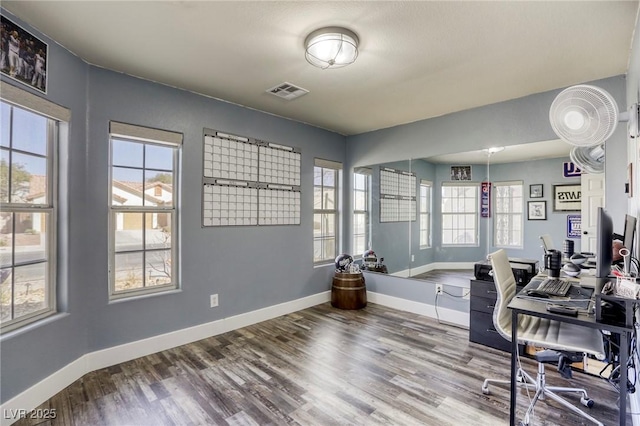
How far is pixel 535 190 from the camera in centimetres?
314

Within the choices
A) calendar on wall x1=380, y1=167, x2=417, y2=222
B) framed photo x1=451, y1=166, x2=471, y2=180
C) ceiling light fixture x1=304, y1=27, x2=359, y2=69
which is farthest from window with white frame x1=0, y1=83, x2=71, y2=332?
framed photo x1=451, y1=166, x2=471, y2=180

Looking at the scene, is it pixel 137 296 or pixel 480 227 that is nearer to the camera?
pixel 137 296

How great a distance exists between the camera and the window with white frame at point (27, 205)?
192 centimetres

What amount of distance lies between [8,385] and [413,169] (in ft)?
13.8

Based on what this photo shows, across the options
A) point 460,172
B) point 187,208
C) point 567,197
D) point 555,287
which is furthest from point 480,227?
point 187,208

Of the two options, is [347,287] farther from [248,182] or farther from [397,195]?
[248,182]

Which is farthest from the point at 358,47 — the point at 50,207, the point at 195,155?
the point at 50,207

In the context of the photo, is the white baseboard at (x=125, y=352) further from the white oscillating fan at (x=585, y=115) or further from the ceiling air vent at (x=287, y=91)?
the white oscillating fan at (x=585, y=115)

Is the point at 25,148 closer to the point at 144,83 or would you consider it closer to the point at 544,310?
the point at 144,83

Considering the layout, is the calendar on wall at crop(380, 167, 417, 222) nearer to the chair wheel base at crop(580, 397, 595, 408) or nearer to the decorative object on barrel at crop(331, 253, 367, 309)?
the decorative object on barrel at crop(331, 253, 367, 309)

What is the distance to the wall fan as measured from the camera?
6.10 feet

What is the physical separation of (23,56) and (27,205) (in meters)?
0.96

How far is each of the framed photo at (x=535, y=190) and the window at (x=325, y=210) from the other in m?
2.48

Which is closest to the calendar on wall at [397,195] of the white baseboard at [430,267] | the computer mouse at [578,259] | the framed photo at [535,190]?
the white baseboard at [430,267]
